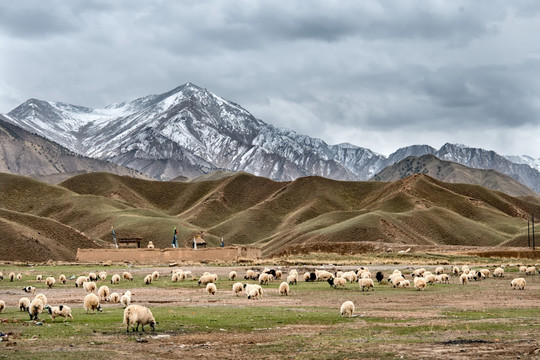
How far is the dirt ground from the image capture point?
1773cm

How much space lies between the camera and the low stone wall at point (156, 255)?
8785 centimetres

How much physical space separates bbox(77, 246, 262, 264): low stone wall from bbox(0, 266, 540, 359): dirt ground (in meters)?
47.7

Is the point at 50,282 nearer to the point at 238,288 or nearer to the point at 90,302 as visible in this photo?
the point at 238,288

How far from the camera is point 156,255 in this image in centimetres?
9000

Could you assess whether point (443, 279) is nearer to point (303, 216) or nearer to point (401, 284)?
point (401, 284)

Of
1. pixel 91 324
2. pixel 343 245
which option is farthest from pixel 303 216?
pixel 91 324

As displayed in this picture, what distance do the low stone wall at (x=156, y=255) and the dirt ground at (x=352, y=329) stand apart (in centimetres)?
4767

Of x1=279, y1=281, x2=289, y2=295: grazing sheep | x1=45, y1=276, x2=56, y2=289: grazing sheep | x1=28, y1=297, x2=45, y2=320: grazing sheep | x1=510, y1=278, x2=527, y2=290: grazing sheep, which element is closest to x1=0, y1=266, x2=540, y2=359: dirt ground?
x1=279, y1=281, x2=289, y2=295: grazing sheep

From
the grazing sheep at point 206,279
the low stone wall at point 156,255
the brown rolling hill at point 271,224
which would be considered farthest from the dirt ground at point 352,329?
the brown rolling hill at point 271,224

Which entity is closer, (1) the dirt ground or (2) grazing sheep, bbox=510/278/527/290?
(1) the dirt ground

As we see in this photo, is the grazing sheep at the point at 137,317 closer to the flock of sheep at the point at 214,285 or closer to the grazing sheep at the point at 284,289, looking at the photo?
the flock of sheep at the point at 214,285

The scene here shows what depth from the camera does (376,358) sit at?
55.2 feet

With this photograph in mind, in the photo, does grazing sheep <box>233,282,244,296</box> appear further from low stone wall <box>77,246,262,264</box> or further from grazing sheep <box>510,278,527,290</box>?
low stone wall <box>77,246,262,264</box>

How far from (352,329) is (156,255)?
6984 cm
